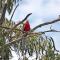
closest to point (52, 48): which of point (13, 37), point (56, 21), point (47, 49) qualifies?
point (47, 49)

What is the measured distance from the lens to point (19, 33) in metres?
6.30

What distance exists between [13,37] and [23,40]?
619mm

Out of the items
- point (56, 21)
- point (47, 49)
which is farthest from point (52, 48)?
point (56, 21)

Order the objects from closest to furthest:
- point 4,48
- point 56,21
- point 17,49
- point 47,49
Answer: point 56,21, point 4,48, point 17,49, point 47,49

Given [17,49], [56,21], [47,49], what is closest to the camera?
[56,21]

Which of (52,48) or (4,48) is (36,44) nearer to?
(52,48)

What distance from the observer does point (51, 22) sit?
5.20 m

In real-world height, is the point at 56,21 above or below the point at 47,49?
above

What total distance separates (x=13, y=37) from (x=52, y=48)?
79 cm

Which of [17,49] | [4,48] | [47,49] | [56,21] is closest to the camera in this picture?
[56,21]

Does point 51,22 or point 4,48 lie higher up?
point 51,22

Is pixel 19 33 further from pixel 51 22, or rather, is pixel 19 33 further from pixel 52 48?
pixel 51 22

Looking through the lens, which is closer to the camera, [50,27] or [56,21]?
[56,21]

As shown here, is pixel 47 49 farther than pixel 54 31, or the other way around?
pixel 47 49
